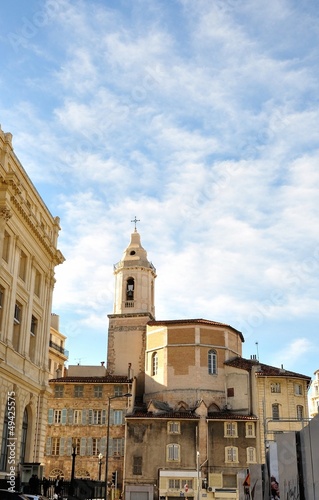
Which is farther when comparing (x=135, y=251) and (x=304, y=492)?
(x=135, y=251)

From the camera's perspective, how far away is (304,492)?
52.6 ft

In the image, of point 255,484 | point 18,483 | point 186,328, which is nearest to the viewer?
point 255,484

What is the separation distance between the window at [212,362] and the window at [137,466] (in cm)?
1232

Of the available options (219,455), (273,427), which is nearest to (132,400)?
(219,455)

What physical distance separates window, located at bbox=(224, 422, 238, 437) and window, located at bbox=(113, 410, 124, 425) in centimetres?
1005

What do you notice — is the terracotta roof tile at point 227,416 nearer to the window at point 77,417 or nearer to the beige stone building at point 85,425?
the beige stone building at point 85,425

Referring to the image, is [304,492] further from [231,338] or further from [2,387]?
[231,338]

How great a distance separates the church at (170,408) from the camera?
55938mm

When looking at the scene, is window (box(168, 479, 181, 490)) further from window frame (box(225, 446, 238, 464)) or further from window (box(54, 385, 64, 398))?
window (box(54, 385, 64, 398))

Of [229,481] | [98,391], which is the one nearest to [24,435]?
[98,391]

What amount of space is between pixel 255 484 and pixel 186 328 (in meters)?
42.2

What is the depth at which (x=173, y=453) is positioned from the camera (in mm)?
56812

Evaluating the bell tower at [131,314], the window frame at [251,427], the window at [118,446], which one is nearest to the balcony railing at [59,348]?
the bell tower at [131,314]

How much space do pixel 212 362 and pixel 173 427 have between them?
9239 millimetres
